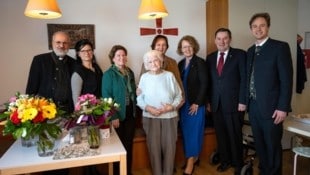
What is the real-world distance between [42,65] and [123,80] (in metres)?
0.78

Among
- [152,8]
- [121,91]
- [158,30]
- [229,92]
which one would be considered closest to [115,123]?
[121,91]

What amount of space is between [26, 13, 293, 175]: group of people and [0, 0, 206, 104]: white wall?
70cm

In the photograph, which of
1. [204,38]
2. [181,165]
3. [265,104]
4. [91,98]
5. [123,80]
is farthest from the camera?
[204,38]

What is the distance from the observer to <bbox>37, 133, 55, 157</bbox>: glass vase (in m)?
1.55

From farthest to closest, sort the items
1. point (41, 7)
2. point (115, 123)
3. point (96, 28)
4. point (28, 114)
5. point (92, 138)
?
1. point (96, 28)
2. point (115, 123)
3. point (41, 7)
4. point (92, 138)
5. point (28, 114)

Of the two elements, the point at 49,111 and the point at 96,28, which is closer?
the point at 49,111

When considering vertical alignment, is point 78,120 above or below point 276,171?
above

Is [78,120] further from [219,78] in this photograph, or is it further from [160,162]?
[219,78]

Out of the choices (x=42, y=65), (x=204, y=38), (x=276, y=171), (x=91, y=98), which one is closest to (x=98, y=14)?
(x=42, y=65)

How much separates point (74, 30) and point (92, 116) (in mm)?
1730

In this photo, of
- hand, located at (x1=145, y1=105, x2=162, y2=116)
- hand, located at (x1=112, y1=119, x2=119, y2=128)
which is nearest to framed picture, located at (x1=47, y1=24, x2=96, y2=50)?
hand, located at (x1=112, y1=119, x2=119, y2=128)

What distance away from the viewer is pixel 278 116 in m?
2.18

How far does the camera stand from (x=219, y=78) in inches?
104

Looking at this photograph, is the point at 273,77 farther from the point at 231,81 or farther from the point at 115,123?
the point at 115,123
